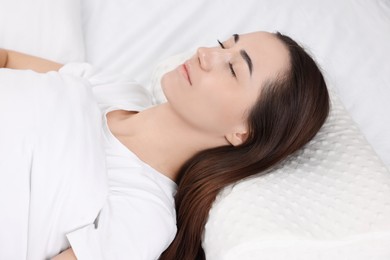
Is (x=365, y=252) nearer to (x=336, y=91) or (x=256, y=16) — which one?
(x=336, y=91)

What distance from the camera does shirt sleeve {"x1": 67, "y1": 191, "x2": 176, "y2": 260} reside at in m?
1.01

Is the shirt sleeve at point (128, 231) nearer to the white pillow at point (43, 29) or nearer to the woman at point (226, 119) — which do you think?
the woman at point (226, 119)

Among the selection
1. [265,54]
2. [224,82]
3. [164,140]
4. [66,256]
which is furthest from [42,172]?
[265,54]

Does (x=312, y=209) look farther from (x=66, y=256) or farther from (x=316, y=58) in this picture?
(x=316, y=58)

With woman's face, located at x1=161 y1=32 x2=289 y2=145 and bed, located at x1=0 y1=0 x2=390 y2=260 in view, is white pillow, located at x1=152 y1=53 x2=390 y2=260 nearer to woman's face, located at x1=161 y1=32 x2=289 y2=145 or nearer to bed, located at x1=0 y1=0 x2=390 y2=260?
bed, located at x1=0 y1=0 x2=390 y2=260

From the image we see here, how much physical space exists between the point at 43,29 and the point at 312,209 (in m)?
0.87

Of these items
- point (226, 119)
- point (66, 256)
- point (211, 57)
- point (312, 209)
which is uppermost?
point (211, 57)

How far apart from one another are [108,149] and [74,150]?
14 cm

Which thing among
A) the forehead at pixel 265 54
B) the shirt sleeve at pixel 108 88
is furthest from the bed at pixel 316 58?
the forehead at pixel 265 54

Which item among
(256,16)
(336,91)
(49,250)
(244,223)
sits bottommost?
(49,250)

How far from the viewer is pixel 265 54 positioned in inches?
45.3

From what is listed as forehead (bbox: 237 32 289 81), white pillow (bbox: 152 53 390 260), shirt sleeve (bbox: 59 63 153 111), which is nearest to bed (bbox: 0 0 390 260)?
white pillow (bbox: 152 53 390 260)

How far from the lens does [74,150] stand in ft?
3.50


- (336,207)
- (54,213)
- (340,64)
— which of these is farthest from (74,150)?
(340,64)
